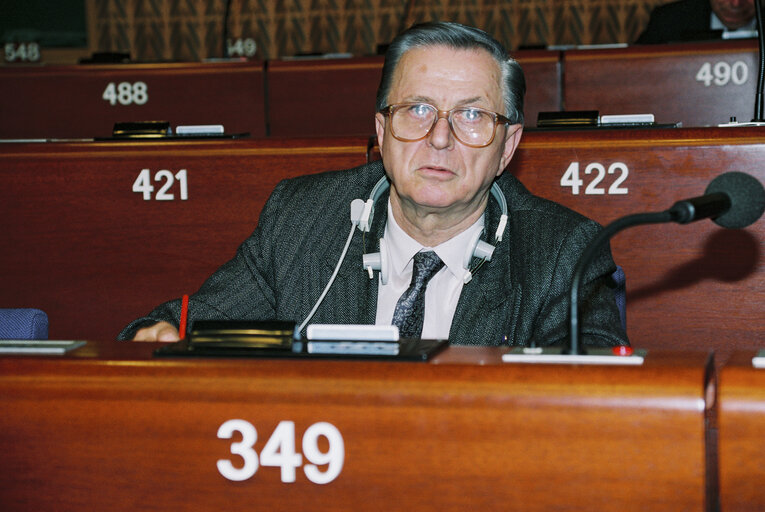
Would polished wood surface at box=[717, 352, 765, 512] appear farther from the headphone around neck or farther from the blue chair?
the blue chair

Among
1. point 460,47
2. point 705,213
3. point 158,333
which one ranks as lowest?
point 158,333

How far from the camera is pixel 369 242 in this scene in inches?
73.1

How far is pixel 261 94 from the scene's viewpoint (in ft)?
12.4

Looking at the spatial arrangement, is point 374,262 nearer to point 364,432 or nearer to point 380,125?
point 380,125

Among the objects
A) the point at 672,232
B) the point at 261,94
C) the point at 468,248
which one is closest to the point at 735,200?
the point at 468,248

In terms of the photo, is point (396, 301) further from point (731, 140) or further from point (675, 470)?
point (675, 470)

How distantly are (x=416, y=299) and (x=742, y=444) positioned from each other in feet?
3.24

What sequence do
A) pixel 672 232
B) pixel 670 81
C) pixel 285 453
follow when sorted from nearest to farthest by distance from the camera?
pixel 285 453, pixel 672 232, pixel 670 81

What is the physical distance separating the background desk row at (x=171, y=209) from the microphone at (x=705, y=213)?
3.80 feet

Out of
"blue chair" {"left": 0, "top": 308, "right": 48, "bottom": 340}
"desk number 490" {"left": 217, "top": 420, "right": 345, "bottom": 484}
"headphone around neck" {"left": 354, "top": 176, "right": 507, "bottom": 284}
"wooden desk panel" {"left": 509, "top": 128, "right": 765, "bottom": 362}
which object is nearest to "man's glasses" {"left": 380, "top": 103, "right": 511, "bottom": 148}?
"headphone around neck" {"left": 354, "top": 176, "right": 507, "bottom": 284}

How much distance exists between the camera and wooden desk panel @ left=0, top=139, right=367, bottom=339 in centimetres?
238

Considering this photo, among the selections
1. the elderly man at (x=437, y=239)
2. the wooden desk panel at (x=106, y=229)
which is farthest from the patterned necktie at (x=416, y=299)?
the wooden desk panel at (x=106, y=229)

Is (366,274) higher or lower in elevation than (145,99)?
lower

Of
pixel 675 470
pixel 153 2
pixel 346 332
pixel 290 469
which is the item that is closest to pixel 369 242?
pixel 346 332
